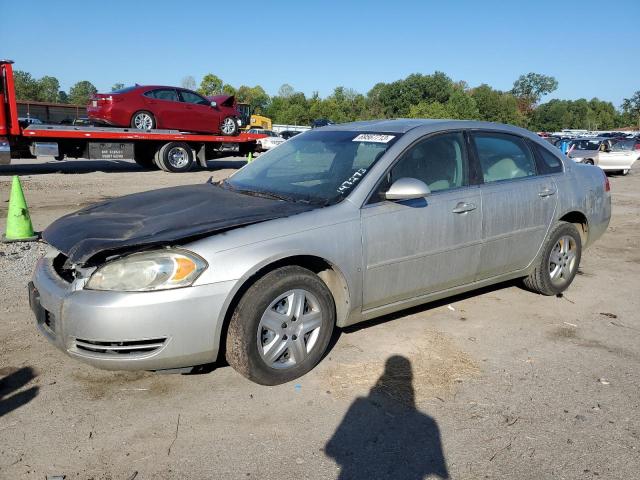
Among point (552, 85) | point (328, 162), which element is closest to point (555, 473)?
point (328, 162)

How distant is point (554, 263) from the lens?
16.5ft

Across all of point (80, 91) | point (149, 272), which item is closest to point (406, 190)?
point (149, 272)

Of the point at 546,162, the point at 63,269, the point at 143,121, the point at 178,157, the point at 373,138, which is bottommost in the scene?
the point at 63,269

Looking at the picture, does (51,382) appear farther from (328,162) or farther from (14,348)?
(328,162)

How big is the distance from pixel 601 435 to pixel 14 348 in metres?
3.65

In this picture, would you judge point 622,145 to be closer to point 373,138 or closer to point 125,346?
point 373,138

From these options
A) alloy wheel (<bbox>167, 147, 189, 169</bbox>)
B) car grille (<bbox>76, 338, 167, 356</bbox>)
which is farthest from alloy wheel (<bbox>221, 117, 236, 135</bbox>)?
car grille (<bbox>76, 338, 167, 356</bbox>)

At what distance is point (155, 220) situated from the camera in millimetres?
3371

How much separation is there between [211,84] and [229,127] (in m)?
65.9

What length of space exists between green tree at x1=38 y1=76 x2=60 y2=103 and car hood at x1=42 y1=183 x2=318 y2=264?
2867 inches

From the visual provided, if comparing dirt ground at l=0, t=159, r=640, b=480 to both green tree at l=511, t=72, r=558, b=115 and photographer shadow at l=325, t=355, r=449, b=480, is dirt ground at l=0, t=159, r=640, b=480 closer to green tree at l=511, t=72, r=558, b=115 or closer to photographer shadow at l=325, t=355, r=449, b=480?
photographer shadow at l=325, t=355, r=449, b=480

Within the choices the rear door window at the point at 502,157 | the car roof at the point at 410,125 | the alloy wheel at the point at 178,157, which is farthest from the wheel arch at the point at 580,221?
the alloy wheel at the point at 178,157

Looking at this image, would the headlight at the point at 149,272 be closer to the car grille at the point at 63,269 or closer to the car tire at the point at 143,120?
the car grille at the point at 63,269

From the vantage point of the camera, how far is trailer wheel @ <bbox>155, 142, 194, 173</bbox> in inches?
661
